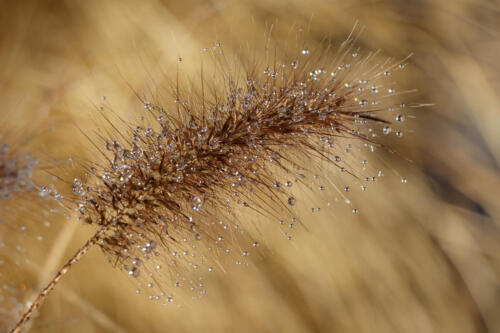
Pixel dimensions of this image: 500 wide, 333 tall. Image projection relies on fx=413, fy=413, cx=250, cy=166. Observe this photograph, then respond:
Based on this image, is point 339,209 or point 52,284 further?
point 339,209

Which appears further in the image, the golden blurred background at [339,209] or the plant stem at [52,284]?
the golden blurred background at [339,209]

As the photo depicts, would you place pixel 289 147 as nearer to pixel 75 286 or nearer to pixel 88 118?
pixel 88 118

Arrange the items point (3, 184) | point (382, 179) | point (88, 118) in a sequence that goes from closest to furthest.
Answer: point (3, 184), point (88, 118), point (382, 179)

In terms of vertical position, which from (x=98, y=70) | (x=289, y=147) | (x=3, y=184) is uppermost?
(x=98, y=70)

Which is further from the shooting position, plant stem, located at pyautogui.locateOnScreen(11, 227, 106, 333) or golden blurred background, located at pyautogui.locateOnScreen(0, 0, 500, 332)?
golden blurred background, located at pyautogui.locateOnScreen(0, 0, 500, 332)

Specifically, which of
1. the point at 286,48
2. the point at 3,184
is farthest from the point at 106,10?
the point at 3,184

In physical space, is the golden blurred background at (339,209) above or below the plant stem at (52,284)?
above

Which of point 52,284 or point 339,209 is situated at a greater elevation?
point 339,209

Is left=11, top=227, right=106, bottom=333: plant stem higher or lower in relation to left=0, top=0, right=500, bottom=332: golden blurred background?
lower
